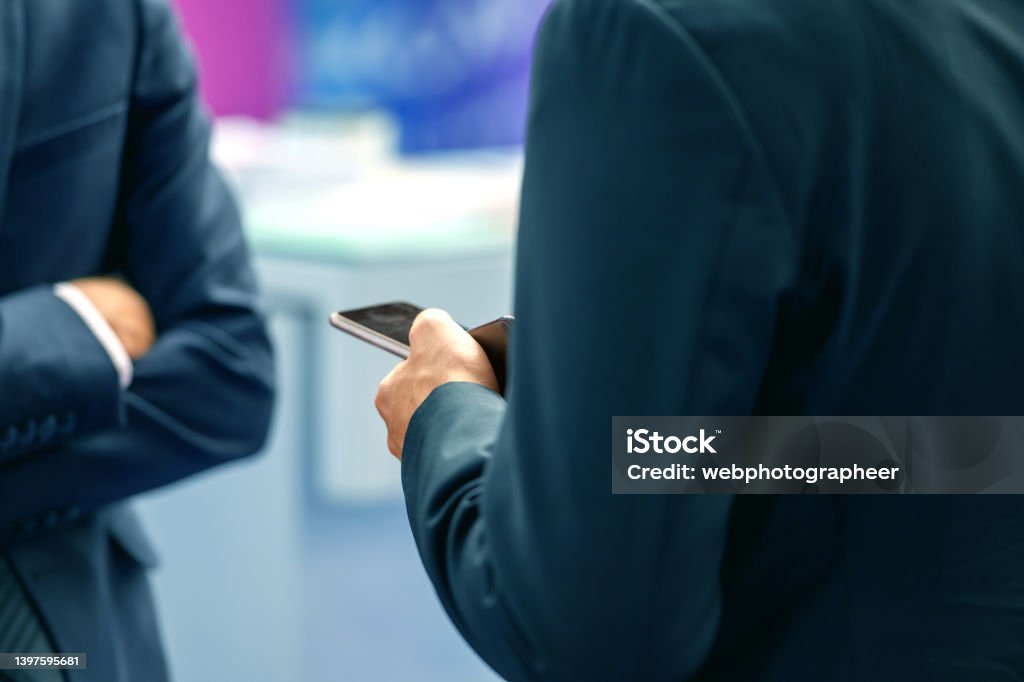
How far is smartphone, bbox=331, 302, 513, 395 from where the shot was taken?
0.82 meters

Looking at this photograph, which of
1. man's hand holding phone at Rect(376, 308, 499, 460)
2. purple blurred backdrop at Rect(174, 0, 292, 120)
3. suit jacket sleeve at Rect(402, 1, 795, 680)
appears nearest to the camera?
suit jacket sleeve at Rect(402, 1, 795, 680)

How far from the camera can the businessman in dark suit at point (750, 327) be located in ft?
1.98

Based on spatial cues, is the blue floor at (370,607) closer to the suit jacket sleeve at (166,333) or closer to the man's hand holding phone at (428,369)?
the suit jacket sleeve at (166,333)

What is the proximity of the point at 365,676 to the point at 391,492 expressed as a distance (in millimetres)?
389

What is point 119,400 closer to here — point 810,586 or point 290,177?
point 810,586

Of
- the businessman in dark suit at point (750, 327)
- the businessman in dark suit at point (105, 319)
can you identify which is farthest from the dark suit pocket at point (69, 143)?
the businessman in dark suit at point (750, 327)

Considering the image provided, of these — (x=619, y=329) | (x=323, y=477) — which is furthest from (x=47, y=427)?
(x=323, y=477)

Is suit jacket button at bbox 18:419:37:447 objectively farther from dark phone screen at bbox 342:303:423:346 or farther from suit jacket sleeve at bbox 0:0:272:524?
dark phone screen at bbox 342:303:423:346

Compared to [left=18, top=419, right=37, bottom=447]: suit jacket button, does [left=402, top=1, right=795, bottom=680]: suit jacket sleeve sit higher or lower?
higher

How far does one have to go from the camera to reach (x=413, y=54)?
314 cm

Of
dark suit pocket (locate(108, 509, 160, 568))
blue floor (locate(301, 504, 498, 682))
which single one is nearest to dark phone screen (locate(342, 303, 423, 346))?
dark suit pocket (locate(108, 509, 160, 568))

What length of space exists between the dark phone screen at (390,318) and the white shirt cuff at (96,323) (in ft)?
1.05

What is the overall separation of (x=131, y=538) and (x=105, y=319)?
8.8 inches

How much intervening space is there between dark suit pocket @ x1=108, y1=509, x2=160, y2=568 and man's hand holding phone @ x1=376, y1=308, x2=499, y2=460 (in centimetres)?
51
